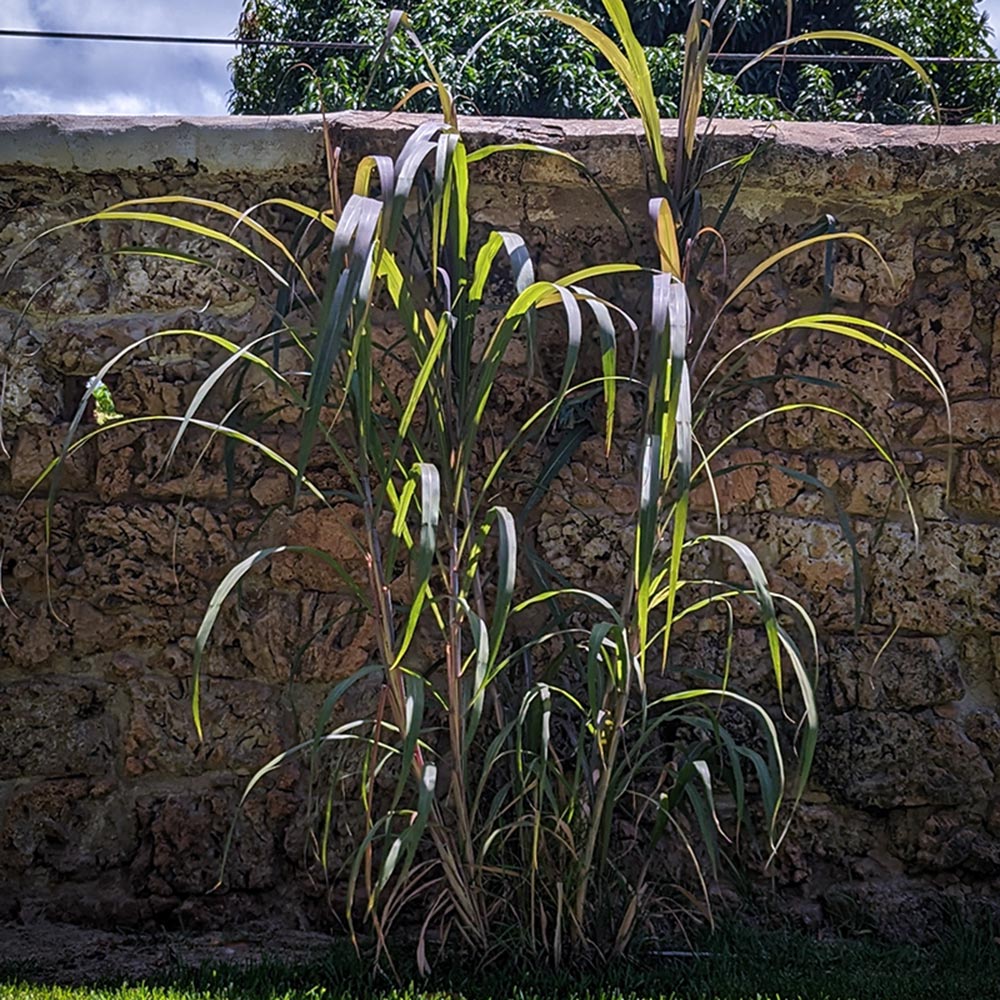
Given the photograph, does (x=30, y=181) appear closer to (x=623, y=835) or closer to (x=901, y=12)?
(x=623, y=835)

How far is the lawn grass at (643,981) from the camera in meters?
1.95

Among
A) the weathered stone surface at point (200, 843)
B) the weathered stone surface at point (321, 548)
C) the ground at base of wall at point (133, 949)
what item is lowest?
the ground at base of wall at point (133, 949)

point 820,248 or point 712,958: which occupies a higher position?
point 820,248

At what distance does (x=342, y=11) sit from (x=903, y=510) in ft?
22.8

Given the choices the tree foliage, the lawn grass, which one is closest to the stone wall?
the lawn grass

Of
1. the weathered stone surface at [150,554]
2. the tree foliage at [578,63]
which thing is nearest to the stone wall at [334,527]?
the weathered stone surface at [150,554]

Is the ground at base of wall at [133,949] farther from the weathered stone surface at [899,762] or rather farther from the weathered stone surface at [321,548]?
the weathered stone surface at [899,762]

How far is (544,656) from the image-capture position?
2.44 m

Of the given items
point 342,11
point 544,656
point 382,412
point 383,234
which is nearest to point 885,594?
point 544,656

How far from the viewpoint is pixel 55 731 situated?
249 centimetres

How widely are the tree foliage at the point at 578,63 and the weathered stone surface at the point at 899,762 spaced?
184 inches

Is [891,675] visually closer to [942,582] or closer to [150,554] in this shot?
[942,582]

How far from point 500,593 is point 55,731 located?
1168 millimetres

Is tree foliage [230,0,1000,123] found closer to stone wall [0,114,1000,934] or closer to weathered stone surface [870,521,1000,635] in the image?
stone wall [0,114,1000,934]
